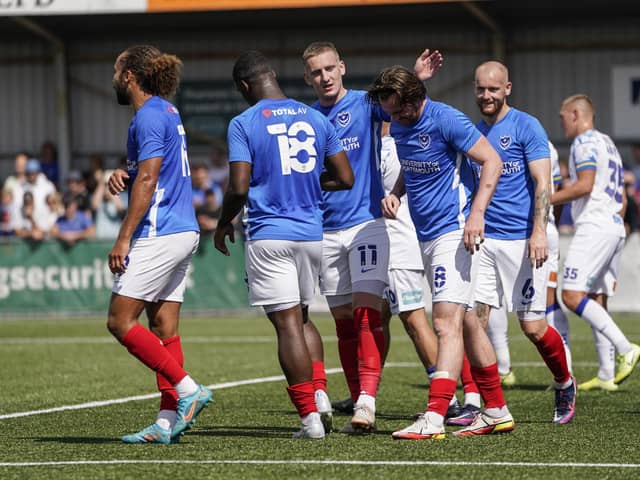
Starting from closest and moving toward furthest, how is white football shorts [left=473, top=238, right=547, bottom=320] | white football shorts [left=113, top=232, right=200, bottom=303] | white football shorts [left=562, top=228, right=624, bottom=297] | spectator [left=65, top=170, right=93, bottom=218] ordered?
white football shorts [left=113, top=232, right=200, bottom=303]
white football shorts [left=473, top=238, right=547, bottom=320]
white football shorts [left=562, top=228, right=624, bottom=297]
spectator [left=65, top=170, right=93, bottom=218]

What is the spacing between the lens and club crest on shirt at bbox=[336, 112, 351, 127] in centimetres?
845

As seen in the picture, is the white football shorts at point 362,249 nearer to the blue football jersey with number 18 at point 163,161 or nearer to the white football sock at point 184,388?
the blue football jersey with number 18 at point 163,161

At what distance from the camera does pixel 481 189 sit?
7.54m

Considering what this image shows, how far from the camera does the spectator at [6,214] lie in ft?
76.5

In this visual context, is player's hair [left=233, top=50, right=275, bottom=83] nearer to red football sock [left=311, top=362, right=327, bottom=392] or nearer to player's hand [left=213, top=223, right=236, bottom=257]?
player's hand [left=213, top=223, right=236, bottom=257]

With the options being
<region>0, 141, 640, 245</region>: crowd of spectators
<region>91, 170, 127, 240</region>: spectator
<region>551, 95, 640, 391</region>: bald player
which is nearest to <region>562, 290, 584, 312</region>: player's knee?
<region>551, 95, 640, 391</region>: bald player

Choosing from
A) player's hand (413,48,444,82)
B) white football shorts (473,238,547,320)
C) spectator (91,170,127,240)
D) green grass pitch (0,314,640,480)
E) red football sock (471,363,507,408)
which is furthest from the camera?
spectator (91,170,127,240)

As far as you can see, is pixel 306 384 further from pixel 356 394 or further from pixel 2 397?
pixel 2 397

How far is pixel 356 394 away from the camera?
351 inches

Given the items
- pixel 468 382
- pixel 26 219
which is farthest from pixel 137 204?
pixel 26 219

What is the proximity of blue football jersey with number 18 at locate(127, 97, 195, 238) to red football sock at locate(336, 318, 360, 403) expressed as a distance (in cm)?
184

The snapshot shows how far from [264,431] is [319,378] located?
582 mm

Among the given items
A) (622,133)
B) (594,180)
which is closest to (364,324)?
(594,180)

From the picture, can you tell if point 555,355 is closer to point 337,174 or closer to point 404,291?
point 404,291
